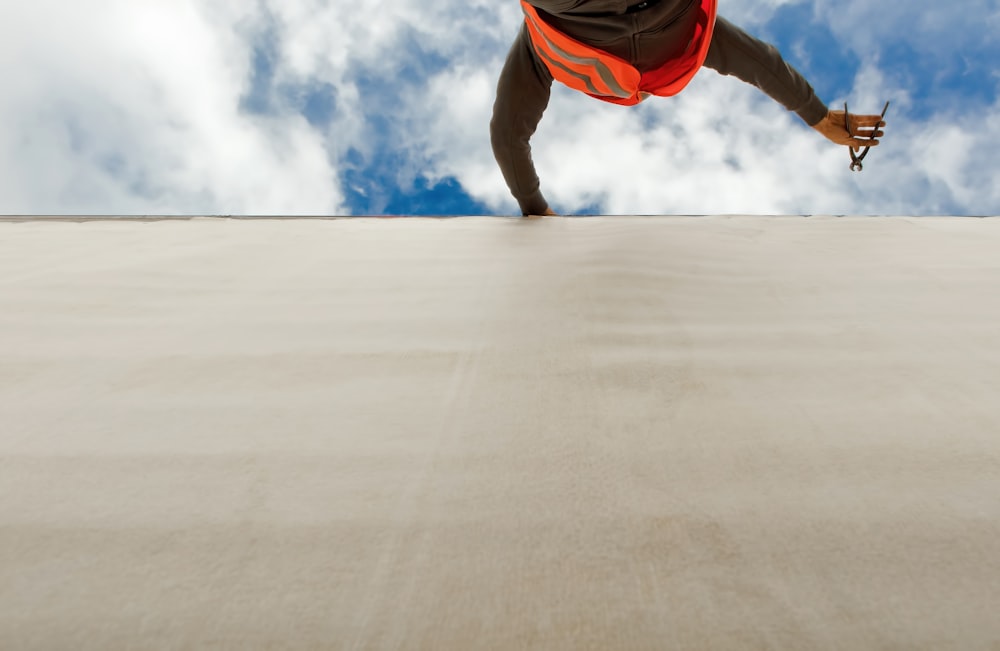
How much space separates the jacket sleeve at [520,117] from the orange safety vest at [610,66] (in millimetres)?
53

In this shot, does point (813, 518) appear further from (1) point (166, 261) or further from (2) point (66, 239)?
(2) point (66, 239)

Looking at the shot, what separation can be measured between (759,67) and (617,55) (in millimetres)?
481

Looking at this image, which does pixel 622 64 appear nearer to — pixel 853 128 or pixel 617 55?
pixel 617 55

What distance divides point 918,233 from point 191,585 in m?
1.10

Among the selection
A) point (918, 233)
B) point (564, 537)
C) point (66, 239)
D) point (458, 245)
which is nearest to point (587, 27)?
point (458, 245)

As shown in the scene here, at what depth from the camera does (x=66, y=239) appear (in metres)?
1.04

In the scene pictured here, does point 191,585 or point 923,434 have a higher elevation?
point 923,434

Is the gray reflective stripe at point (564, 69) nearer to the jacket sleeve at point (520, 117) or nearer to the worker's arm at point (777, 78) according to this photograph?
the jacket sleeve at point (520, 117)

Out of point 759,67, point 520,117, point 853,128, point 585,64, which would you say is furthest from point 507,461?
point 853,128

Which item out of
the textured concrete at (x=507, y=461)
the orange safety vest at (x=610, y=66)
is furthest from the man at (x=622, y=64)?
the textured concrete at (x=507, y=461)

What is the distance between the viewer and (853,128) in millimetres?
1695

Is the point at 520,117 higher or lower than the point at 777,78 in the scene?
lower

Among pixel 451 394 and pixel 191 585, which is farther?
pixel 451 394

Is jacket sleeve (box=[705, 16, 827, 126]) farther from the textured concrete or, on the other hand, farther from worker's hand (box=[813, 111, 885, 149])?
the textured concrete
